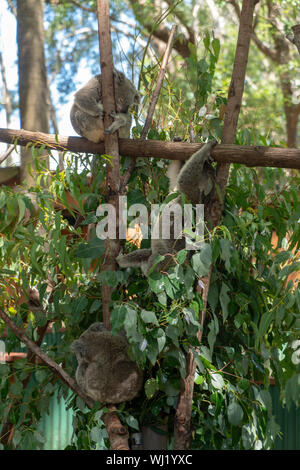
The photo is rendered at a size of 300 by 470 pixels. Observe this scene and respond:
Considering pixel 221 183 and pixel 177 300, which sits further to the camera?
pixel 221 183

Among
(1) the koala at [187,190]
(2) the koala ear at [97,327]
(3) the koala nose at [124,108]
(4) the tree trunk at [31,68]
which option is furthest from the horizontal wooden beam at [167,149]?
(4) the tree trunk at [31,68]

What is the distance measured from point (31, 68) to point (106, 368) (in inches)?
160

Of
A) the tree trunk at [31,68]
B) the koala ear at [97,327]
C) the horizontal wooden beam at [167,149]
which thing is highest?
the tree trunk at [31,68]

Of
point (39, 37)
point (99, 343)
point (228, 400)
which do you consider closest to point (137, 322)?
point (99, 343)

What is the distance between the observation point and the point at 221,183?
9.18 feet

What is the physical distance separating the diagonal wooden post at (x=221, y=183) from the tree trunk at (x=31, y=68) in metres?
3.15

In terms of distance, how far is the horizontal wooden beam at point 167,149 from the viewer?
260 cm

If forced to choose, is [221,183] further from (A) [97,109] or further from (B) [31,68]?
(B) [31,68]

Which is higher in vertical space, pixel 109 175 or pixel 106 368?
pixel 109 175

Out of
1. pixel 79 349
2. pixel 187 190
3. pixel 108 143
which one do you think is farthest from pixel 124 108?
pixel 79 349

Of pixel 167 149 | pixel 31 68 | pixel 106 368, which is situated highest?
pixel 31 68

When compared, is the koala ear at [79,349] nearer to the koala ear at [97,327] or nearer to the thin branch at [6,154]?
the koala ear at [97,327]

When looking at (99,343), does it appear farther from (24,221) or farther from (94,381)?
(24,221)
